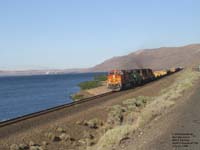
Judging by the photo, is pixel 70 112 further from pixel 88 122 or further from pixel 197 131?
pixel 197 131

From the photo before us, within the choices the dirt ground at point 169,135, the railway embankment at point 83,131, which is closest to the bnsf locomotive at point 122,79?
the railway embankment at point 83,131

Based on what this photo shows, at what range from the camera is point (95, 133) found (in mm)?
19344

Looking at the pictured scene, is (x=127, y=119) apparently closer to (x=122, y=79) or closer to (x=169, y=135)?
(x=169, y=135)

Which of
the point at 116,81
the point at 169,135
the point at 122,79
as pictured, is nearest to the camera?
the point at 169,135

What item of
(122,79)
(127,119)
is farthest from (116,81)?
(127,119)

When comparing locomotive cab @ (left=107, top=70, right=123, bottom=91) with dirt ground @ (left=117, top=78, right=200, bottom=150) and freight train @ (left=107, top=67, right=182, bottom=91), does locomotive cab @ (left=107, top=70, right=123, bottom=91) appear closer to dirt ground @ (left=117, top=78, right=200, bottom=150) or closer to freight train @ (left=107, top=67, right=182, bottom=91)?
freight train @ (left=107, top=67, right=182, bottom=91)

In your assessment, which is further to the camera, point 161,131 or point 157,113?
point 157,113

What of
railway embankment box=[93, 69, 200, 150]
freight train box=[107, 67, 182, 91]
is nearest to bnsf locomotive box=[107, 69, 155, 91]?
freight train box=[107, 67, 182, 91]

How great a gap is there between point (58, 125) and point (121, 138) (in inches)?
228

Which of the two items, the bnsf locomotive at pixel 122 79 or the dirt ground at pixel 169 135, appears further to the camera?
the bnsf locomotive at pixel 122 79

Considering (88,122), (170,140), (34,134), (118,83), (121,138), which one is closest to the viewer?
(170,140)

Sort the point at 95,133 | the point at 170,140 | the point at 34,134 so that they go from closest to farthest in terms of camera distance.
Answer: the point at 170,140, the point at 34,134, the point at 95,133

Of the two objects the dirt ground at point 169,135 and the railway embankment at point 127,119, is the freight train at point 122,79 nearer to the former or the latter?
the railway embankment at point 127,119

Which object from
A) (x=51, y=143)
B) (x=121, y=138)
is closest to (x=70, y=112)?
(x=51, y=143)
